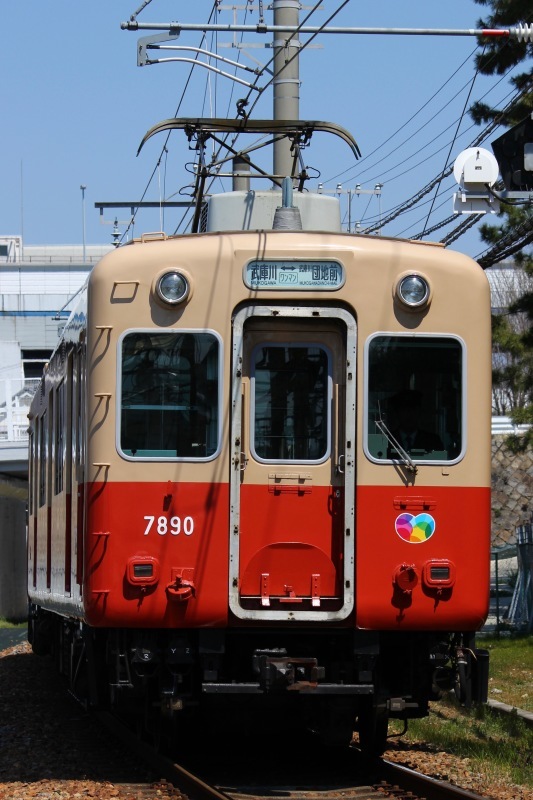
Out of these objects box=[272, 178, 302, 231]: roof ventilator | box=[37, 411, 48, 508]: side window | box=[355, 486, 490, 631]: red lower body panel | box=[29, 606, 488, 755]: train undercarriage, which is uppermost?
box=[272, 178, 302, 231]: roof ventilator

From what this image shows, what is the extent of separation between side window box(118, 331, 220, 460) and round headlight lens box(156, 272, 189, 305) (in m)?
0.22

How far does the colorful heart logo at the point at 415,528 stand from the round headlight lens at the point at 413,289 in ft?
4.30

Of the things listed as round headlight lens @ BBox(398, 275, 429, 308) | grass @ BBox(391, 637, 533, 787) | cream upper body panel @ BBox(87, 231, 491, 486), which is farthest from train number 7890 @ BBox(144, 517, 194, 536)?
grass @ BBox(391, 637, 533, 787)

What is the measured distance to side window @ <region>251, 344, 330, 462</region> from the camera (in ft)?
26.9

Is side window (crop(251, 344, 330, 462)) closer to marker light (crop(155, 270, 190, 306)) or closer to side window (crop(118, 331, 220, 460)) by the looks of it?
side window (crop(118, 331, 220, 460))

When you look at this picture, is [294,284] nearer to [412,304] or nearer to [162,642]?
[412,304]

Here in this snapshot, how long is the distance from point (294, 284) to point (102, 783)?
333 centimetres

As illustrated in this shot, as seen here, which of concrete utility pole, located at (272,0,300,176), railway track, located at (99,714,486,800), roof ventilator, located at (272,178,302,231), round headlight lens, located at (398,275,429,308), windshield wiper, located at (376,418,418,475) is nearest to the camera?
railway track, located at (99,714,486,800)

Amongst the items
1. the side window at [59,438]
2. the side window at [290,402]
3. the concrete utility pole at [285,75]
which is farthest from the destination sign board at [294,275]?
the concrete utility pole at [285,75]

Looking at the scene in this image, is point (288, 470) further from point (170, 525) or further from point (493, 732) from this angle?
point (493, 732)

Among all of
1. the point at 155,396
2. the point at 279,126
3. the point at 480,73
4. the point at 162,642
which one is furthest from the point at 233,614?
the point at 480,73

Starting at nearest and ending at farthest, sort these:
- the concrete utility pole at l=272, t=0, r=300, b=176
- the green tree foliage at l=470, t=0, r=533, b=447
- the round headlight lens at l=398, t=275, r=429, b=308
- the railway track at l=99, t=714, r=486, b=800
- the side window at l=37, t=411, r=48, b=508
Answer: the railway track at l=99, t=714, r=486, b=800 < the round headlight lens at l=398, t=275, r=429, b=308 < the side window at l=37, t=411, r=48, b=508 < the concrete utility pole at l=272, t=0, r=300, b=176 < the green tree foliage at l=470, t=0, r=533, b=447

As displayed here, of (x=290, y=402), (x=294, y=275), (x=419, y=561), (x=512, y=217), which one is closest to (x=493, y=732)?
(x=419, y=561)

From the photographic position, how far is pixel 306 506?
26.7ft
